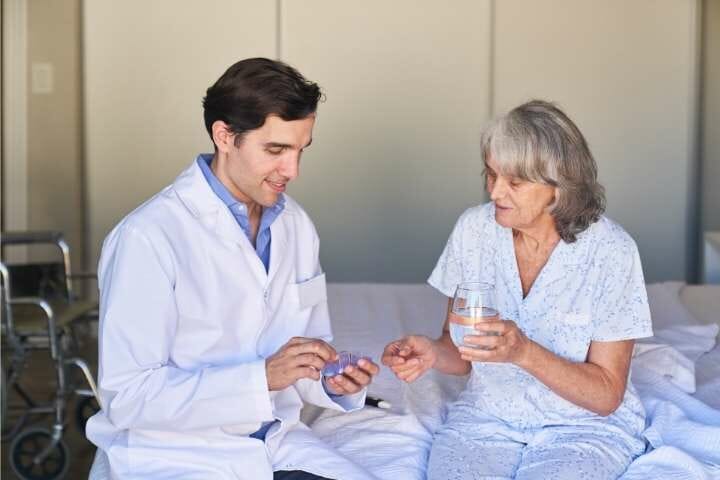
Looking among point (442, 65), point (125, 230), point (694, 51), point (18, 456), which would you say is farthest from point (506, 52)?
point (125, 230)

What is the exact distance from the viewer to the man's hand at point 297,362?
1.83m

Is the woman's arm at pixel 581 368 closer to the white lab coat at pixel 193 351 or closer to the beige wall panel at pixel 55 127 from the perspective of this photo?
the white lab coat at pixel 193 351

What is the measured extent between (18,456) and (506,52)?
124 inches

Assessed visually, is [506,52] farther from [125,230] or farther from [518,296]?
[125,230]

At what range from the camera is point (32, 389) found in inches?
182

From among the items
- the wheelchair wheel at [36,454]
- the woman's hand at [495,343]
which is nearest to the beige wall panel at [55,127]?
the wheelchair wheel at [36,454]

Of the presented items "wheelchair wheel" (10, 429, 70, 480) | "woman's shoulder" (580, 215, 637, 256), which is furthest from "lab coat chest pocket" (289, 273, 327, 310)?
"wheelchair wheel" (10, 429, 70, 480)

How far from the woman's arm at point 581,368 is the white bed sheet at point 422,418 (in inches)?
5.5

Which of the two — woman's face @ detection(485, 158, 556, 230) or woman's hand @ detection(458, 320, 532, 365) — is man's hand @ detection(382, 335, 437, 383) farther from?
woman's face @ detection(485, 158, 556, 230)

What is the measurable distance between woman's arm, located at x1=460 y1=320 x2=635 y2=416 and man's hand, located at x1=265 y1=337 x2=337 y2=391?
30 centimetres

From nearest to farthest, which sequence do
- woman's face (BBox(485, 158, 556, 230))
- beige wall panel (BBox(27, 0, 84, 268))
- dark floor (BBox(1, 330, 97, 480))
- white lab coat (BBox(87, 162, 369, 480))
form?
white lab coat (BBox(87, 162, 369, 480))
woman's face (BBox(485, 158, 556, 230))
dark floor (BBox(1, 330, 97, 480))
beige wall panel (BBox(27, 0, 84, 268))

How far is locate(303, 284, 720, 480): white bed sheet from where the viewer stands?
2.01 metres

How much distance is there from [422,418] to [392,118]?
10.3 ft

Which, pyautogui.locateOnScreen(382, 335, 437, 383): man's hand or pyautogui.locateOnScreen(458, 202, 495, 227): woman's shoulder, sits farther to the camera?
pyautogui.locateOnScreen(458, 202, 495, 227): woman's shoulder
